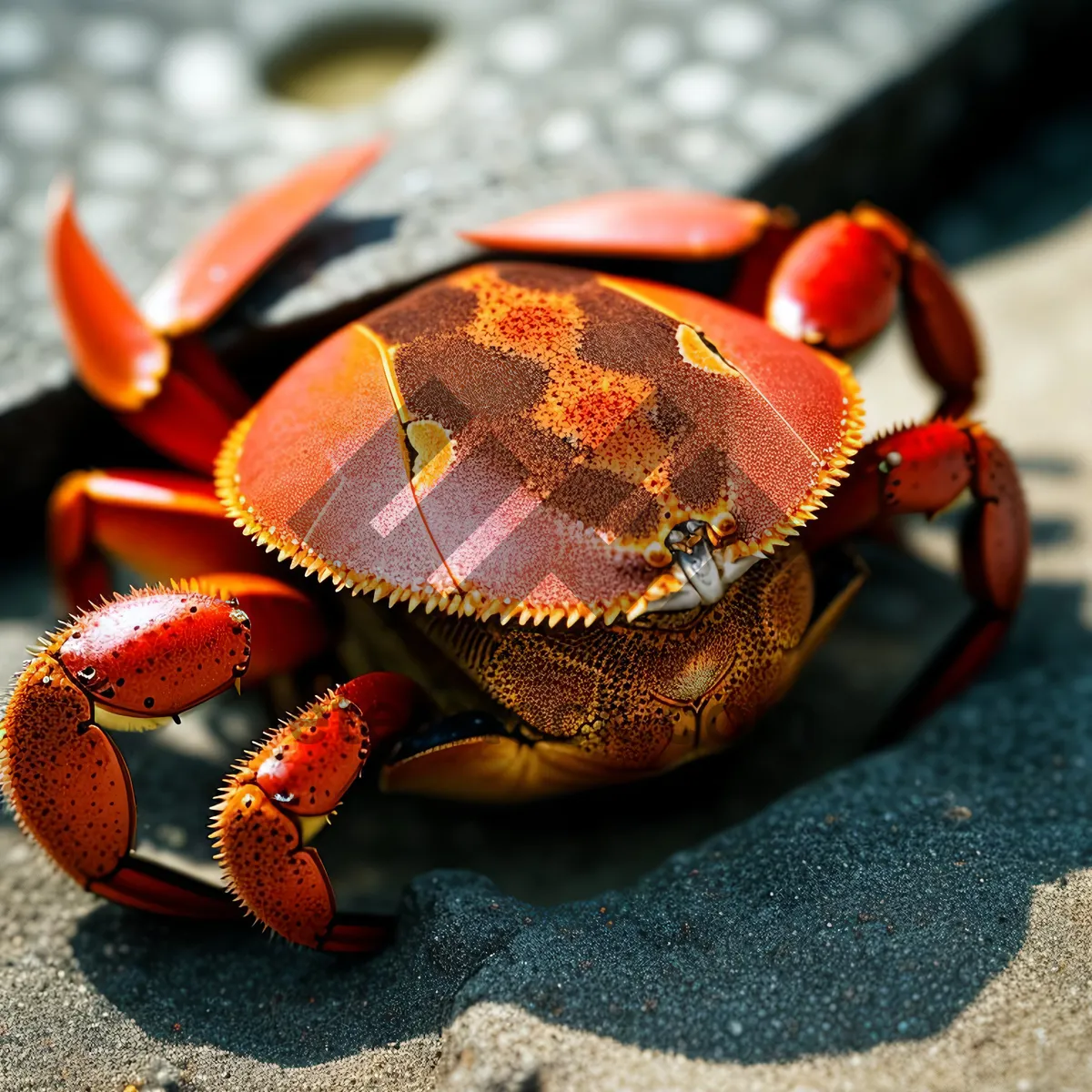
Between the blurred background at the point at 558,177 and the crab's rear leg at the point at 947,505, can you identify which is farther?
the blurred background at the point at 558,177

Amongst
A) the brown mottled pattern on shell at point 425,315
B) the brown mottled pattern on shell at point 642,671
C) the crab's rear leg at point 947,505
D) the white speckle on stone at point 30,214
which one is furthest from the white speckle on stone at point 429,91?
the brown mottled pattern on shell at point 642,671

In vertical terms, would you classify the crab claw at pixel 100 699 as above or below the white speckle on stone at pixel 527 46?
below

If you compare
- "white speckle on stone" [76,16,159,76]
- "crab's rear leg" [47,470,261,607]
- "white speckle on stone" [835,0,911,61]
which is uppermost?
"white speckle on stone" [76,16,159,76]

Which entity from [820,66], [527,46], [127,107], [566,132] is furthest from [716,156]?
[127,107]

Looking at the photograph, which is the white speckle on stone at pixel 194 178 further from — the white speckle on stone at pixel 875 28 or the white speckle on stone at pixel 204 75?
the white speckle on stone at pixel 875 28

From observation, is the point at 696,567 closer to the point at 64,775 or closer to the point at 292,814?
the point at 292,814

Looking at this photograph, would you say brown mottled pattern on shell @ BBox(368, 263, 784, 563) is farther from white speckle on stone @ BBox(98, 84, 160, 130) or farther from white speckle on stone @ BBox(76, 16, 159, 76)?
white speckle on stone @ BBox(76, 16, 159, 76)

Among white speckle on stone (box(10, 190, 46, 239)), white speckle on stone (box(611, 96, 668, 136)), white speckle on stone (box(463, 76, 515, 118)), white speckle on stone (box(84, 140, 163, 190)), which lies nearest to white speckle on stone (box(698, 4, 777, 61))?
white speckle on stone (box(611, 96, 668, 136))
